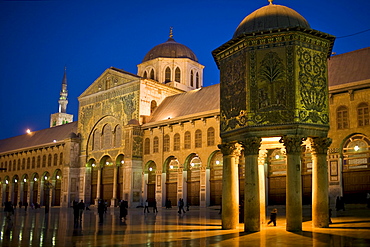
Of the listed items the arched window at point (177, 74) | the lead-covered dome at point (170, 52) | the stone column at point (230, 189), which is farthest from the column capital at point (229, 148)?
the lead-covered dome at point (170, 52)

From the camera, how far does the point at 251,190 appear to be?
15930mm

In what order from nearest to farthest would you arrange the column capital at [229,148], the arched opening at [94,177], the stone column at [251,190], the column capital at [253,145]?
1. the stone column at [251,190]
2. the column capital at [253,145]
3. the column capital at [229,148]
4. the arched opening at [94,177]

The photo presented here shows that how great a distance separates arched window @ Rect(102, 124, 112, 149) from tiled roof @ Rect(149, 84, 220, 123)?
5.91 m

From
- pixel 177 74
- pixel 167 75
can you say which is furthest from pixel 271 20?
pixel 177 74

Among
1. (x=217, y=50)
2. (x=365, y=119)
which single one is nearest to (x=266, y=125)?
(x=217, y=50)

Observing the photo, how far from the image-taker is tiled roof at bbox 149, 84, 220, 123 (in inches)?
1577

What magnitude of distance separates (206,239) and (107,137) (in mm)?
35641

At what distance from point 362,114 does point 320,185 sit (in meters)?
13.1

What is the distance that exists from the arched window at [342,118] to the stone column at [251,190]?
14.3m

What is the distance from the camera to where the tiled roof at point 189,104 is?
131 ft

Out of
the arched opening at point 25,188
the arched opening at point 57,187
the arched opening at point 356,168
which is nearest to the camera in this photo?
the arched opening at point 356,168

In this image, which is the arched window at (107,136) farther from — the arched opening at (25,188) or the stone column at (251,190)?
the stone column at (251,190)

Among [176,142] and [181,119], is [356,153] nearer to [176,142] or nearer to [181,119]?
[181,119]

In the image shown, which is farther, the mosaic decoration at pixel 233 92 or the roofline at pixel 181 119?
the roofline at pixel 181 119
